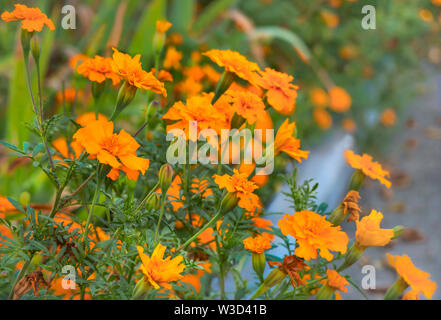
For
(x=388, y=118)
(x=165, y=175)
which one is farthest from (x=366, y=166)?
(x=388, y=118)

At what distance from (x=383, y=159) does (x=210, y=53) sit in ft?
5.81

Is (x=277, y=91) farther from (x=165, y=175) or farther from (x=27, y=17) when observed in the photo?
(x=27, y=17)

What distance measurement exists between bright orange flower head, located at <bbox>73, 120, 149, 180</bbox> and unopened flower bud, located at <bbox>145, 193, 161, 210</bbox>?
0.04 metres

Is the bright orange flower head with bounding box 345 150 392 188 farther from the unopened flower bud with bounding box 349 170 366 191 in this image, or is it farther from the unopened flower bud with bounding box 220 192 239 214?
the unopened flower bud with bounding box 220 192 239 214

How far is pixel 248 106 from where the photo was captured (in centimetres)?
48

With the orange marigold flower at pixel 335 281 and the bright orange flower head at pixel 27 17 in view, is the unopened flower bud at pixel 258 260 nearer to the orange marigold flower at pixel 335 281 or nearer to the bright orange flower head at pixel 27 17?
the orange marigold flower at pixel 335 281

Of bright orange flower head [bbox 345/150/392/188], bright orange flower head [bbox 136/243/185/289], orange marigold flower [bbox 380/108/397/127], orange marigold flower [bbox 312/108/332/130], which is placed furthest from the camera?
orange marigold flower [bbox 380/108/397/127]

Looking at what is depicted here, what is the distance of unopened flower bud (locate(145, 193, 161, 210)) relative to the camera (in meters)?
0.46

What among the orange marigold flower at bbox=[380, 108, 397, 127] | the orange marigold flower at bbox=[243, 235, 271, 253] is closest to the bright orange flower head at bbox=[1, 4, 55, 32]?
the orange marigold flower at bbox=[243, 235, 271, 253]

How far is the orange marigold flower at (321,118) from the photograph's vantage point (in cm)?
160

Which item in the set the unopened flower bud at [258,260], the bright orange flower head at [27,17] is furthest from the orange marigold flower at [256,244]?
the bright orange flower head at [27,17]

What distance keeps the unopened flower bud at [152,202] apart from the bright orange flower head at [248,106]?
111mm
